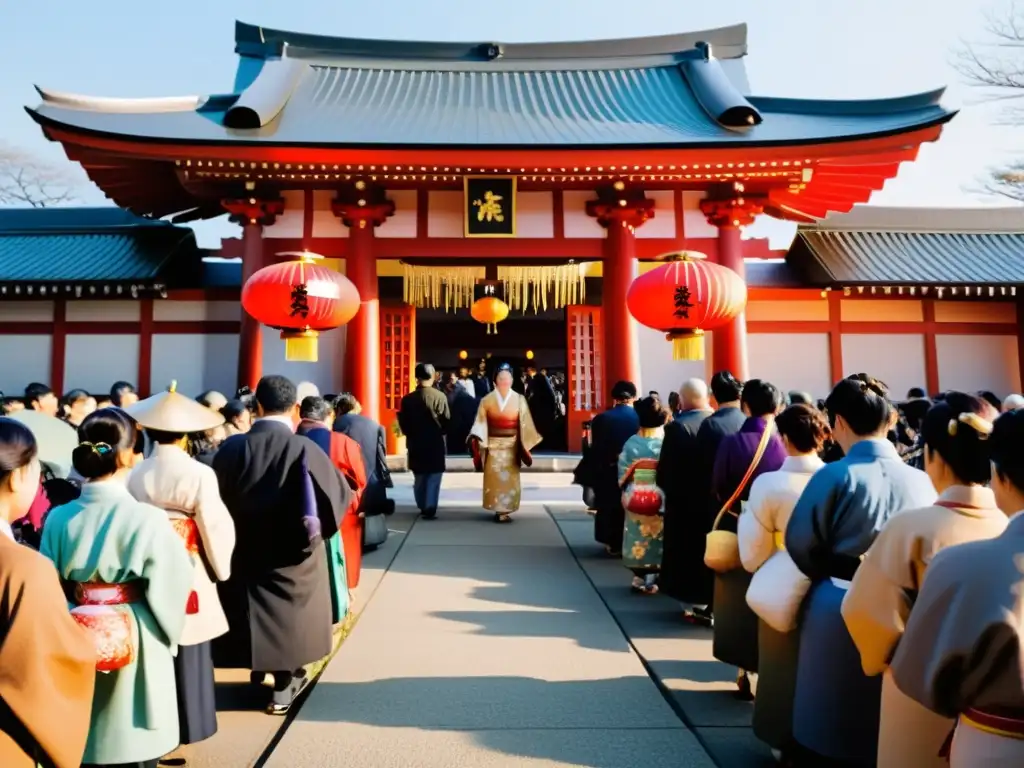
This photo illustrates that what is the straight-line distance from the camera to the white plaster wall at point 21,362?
10.4 metres

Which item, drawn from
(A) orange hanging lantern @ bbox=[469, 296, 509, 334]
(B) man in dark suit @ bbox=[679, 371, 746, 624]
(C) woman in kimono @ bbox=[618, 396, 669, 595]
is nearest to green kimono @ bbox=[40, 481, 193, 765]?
(B) man in dark suit @ bbox=[679, 371, 746, 624]

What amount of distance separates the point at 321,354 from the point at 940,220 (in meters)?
10.9

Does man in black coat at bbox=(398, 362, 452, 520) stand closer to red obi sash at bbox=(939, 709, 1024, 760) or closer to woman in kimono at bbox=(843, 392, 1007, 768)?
woman in kimono at bbox=(843, 392, 1007, 768)

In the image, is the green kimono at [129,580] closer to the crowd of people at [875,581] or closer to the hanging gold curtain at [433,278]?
the crowd of people at [875,581]

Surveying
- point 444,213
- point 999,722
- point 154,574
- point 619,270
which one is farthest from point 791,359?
point 154,574

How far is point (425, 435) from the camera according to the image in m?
7.86

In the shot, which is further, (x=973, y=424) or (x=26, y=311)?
(x=26, y=311)

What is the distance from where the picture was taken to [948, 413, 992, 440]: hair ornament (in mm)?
1721

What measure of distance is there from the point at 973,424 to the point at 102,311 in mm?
11777

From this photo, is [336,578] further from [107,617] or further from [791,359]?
[791,359]

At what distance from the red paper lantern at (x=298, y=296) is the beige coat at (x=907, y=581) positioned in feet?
19.9

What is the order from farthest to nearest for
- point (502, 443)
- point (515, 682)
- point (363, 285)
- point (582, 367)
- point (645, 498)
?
1. point (582, 367)
2. point (363, 285)
3. point (502, 443)
4. point (645, 498)
5. point (515, 682)

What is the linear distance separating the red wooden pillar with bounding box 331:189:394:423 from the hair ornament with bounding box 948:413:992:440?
7.96m

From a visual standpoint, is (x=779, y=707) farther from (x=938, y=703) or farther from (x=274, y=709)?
(x=274, y=709)
